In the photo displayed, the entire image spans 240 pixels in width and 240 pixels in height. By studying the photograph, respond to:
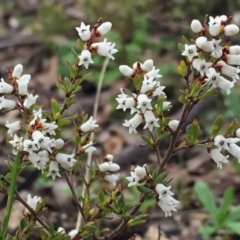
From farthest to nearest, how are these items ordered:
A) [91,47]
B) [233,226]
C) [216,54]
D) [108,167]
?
[233,226], [108,167], [91,47], [216,54]

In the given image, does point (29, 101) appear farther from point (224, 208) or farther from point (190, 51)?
point (224, 208)

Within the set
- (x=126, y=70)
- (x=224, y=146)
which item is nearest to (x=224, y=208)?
(x=224, y=146)

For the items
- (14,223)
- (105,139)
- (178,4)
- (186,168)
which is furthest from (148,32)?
(14,223)

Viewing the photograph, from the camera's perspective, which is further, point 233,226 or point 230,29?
point 233,226

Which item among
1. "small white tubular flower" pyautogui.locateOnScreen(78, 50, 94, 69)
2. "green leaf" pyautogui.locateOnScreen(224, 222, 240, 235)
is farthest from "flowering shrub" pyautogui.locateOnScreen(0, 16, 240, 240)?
"green leaf" pyautogui.locateOnScreen(224, 222, 240, 235)

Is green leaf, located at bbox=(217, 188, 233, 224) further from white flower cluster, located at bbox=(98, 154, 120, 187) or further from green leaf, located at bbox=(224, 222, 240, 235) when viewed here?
white flower cluster, located at bbox=(98, 154, 120, 187)

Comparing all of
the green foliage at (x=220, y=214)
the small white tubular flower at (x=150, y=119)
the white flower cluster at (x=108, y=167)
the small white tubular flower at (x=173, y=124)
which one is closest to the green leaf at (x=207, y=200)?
the green foliage at (x=220, y=214)
